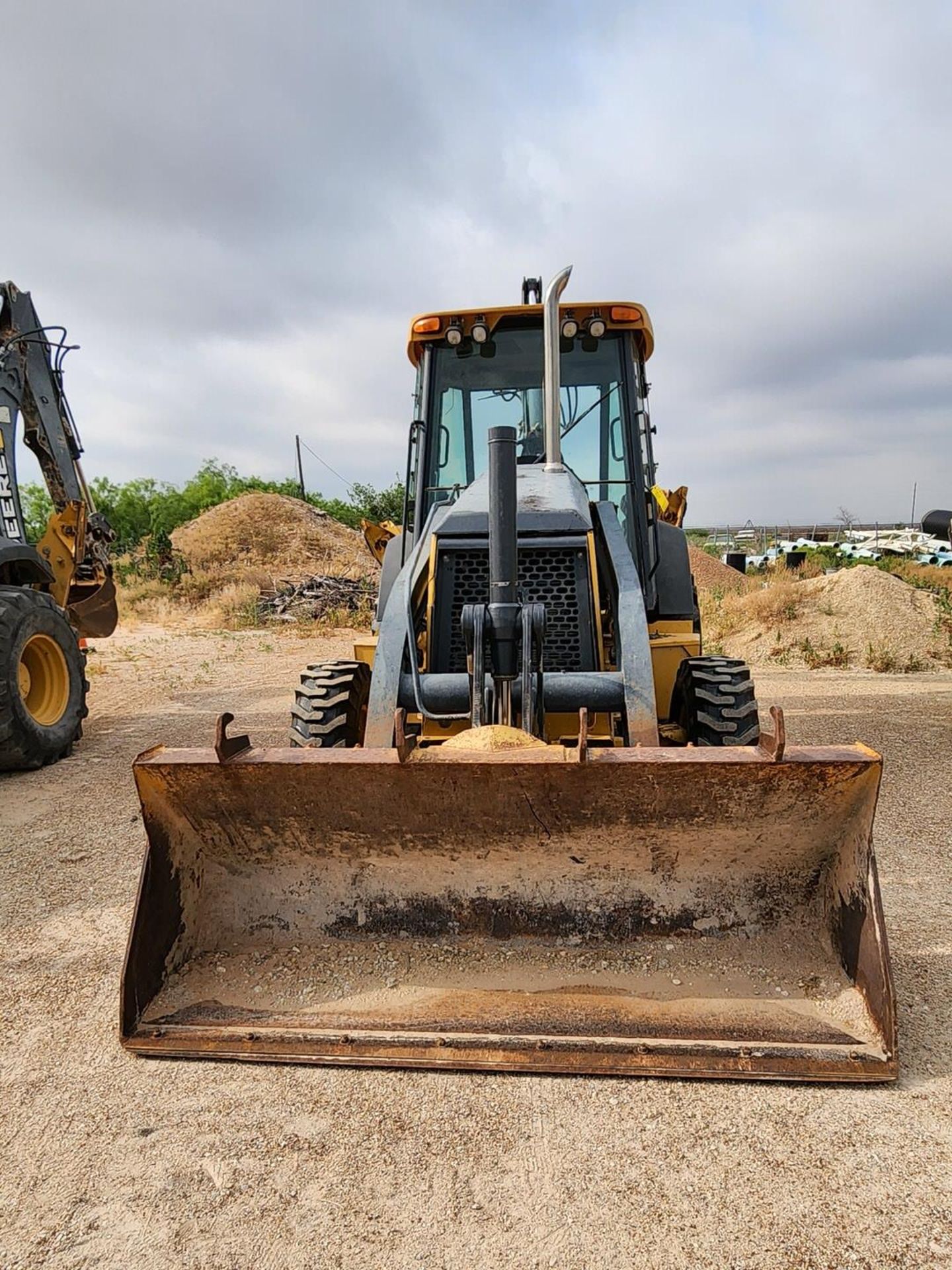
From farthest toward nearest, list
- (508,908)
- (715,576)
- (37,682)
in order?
(715,576) < (37,682) < (508,908)

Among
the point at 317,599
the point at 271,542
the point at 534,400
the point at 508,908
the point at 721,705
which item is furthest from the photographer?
the point at 271,542

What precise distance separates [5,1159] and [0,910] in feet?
5.97

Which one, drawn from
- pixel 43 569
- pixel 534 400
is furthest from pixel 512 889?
pixel 43 569

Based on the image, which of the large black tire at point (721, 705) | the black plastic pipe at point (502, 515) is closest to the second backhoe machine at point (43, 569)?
the black plastic pipe at point (502, 515)

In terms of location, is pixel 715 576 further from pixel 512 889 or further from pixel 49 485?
pixel 512 889

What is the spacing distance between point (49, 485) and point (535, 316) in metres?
5.76

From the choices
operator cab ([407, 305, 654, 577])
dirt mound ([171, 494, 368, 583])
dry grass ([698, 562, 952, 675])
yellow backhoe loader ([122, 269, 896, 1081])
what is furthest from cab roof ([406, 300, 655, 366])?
dirt mound ([171, 494, 368, 583])

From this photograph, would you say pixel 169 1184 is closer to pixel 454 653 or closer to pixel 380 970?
pixel 380 970

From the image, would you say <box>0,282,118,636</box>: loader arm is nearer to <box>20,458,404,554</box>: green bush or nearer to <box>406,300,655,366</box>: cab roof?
<box>406,300,655,366</box>: cab roof

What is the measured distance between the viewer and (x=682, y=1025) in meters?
2.41

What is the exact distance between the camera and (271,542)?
1107 inches

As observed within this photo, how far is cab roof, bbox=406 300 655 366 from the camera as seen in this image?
4.34m

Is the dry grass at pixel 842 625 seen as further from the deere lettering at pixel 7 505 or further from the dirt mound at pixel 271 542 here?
the dirt mound at pixel 271 542

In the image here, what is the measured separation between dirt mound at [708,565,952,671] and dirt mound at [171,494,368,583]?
13.9 meters
